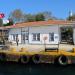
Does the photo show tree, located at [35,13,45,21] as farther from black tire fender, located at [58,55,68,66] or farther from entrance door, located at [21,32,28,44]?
black tire fender, located at [58,55,68,66]

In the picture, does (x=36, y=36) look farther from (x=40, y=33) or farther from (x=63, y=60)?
(x=63, y=60)

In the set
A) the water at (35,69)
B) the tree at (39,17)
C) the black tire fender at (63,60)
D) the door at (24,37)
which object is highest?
the tree at (39,17)

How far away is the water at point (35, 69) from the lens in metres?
32.8

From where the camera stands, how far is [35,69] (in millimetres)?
34500

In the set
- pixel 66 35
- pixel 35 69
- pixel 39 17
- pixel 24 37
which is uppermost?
pixel 39 17

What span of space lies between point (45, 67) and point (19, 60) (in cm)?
323

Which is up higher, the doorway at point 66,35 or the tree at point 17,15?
the tree at point 17,15

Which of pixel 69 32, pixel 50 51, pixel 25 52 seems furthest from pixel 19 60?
pixel 69 32

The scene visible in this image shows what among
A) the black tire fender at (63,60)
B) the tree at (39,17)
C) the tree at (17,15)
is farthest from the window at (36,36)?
the tree at (17,15)

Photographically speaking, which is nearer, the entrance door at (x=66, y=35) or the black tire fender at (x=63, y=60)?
the black tire fender at (x=63, y=60)

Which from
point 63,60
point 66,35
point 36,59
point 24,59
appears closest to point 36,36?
point 66,35

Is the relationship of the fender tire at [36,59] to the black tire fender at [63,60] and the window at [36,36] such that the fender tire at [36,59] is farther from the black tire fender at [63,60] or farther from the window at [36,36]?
the window at [36,36]

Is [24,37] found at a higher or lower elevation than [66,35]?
lower

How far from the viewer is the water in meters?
32.8
